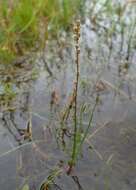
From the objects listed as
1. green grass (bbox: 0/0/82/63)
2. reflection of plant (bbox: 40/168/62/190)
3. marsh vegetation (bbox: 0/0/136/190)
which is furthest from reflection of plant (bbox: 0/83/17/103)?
reflection of plant (bbox: 40/168/62/190)

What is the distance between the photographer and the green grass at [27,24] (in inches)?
99.6

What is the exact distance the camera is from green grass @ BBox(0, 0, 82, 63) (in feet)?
8.30

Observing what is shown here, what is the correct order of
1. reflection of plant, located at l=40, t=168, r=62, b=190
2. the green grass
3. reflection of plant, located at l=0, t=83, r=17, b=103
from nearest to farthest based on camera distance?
1. reflection of plant, located at l=40, t=168, r=62, b=190
2. reflection of plant, located at l=0, t=83, r=17, b=103
3. the green grass

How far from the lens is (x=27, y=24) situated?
2646mm

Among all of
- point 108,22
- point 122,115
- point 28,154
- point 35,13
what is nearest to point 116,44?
point 108,22

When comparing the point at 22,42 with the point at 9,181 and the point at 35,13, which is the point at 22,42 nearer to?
the point at 35,13

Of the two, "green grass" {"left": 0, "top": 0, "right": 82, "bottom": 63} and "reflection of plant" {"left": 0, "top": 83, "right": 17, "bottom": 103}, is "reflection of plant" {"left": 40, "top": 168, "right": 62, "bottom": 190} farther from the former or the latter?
"green grass" {"left": 0, "top": 0, "right": 82, "bottom": 63}

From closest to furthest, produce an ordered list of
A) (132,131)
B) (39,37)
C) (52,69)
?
(132,131) < (52,69) < (39,37)

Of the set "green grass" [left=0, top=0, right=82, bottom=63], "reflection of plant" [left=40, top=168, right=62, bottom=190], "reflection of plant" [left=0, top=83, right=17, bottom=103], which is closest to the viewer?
"reflection of plant" [left=40, top=168, right=62, bottom=190]

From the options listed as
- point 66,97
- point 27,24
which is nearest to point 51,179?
point 66,97

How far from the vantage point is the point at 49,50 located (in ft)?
8.28

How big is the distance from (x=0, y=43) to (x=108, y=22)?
0.86m

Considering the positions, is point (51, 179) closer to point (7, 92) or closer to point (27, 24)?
point (7, 92)

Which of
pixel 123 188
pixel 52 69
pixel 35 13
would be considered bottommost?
pixel 123 188
